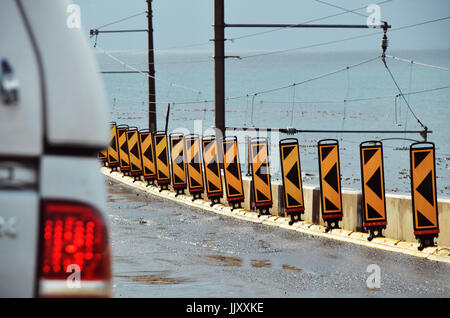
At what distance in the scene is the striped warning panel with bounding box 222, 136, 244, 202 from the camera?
2014cm

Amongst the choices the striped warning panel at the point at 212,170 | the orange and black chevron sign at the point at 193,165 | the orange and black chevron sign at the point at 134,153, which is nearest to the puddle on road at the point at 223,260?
the striped warning panel at the point at 212,170

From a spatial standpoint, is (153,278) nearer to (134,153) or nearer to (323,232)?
(323,232)

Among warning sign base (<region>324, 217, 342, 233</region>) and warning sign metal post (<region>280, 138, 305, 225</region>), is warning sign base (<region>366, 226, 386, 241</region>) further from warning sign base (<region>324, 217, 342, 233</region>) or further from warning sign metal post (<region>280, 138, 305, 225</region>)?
warning sign metal post (<region>280, 138, 305, 225</region>)

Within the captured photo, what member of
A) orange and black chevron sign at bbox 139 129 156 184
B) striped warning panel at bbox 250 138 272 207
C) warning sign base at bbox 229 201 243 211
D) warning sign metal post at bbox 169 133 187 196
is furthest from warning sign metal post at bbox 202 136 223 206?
orange and black chevron sign at bbox 139 129 156 184

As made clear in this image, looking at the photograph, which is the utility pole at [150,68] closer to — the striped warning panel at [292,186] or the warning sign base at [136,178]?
the warning sign base at [136,178]

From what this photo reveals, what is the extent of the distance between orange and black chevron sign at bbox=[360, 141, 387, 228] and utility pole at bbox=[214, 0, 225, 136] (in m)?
7.51

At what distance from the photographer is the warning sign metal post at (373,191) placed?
14.9 m

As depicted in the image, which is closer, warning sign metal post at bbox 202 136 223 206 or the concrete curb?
the concrete curb

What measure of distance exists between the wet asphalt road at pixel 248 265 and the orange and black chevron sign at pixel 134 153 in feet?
32.0

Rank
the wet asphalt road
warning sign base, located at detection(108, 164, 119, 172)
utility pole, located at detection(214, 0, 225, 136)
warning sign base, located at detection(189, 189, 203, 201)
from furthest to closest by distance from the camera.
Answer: warning sign base, located at detection(108, 164, 119, 172), warning sign base, located at detection(189, 189, 203, 201), utility pole, located at detection(214, 0, 225, 136), the wet asphalt road

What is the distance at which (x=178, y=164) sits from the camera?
77.3ft

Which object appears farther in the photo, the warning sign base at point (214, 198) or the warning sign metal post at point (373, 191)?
the warning sign base at point (214, 198)

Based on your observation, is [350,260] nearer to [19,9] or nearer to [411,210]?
[411,210]
